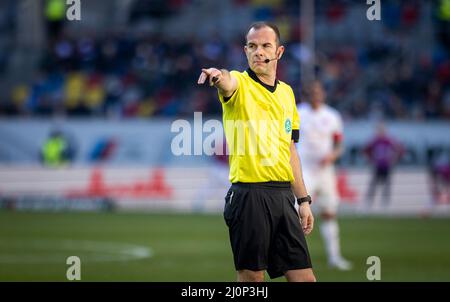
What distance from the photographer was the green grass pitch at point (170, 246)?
12672 mm

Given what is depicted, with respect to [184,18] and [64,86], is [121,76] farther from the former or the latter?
[184,18]

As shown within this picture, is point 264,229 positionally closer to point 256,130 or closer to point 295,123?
point 256,130

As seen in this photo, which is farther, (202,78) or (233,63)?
(233,63)

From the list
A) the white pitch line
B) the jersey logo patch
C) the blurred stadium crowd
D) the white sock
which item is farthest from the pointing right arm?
the blurred stadium crowd

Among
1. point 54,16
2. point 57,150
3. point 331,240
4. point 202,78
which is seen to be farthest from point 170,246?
point 54,16

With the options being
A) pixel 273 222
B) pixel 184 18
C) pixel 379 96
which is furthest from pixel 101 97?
pixel 273 222

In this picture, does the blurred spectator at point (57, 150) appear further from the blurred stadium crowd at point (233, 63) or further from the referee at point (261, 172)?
the referee at point (261, 172)

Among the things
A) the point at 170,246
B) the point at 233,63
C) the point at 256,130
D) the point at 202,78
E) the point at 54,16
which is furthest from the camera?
the point at 54,16

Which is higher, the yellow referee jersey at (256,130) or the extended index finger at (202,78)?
the extended index finger at (202,78)

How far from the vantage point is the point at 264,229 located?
6.90 m

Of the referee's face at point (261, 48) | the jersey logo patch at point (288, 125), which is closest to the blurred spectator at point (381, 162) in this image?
the jersey logo patch at point (288, 125)

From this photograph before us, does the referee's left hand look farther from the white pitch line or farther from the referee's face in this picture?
the white pitch line

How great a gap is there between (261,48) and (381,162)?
20.8m

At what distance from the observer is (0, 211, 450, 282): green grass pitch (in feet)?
41.6
